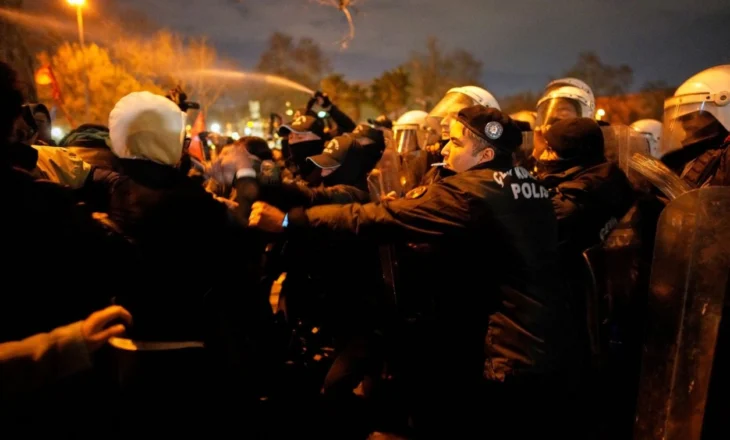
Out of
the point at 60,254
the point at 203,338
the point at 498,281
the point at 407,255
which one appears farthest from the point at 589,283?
the point at 60,254

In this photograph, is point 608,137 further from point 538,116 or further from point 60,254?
point 60,254

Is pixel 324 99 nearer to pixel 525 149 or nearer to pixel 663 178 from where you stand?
pixel 525 149

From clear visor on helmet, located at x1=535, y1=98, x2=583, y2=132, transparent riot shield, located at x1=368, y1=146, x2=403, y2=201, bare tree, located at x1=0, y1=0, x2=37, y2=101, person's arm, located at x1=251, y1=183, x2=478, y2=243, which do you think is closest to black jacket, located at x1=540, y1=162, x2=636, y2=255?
person's arm, located at x1=251, y1=183, x2=478, y2=243

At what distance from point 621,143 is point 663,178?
1238 mm

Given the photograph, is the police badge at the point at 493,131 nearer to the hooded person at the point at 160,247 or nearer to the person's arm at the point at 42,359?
the hooded person at the point at 160,247

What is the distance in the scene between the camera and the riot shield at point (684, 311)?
8.19 feet

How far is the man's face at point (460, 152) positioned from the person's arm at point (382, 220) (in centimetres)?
28

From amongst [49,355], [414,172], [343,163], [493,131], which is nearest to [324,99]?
[414,172]

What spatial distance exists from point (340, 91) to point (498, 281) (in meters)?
37.1

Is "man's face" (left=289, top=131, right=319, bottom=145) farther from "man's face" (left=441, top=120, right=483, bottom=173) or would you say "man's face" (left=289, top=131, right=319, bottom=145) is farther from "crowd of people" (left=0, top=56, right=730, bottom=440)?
"man's face" (left=441, top=120, right=483, bottom=173)

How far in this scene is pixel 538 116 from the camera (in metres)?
5.12

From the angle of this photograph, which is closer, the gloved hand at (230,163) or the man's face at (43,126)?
the man's face at (43,126)

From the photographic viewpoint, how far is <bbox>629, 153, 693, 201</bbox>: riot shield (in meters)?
2.79

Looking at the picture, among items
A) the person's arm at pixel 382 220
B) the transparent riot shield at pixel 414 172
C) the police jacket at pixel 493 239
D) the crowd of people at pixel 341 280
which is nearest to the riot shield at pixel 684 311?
the crowd of people at pixel 341 280
